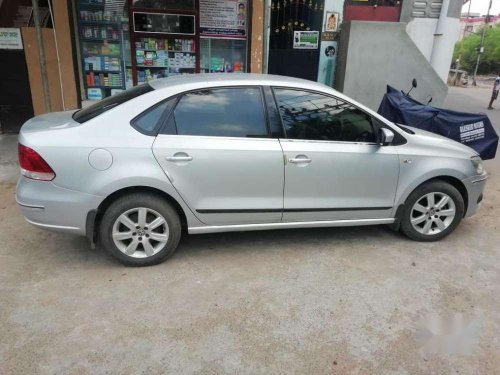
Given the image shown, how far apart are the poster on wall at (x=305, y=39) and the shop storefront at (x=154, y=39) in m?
1.19

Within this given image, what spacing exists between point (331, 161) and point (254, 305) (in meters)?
1.45

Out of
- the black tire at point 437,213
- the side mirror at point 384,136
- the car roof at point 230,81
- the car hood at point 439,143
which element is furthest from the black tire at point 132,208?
the car hood at point 439,143

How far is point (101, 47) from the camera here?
8.28 m

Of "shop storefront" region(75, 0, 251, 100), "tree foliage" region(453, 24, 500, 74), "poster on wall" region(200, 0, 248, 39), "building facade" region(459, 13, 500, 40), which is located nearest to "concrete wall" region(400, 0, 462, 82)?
"poster on wall" region(200, 0, 248, 39)

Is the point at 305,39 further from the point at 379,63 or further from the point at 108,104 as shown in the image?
the point at 108,104

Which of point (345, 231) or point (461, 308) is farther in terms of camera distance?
point (345, 231)

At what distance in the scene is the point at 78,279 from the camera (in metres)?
3.51

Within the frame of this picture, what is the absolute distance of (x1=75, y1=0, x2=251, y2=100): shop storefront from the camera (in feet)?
26.6

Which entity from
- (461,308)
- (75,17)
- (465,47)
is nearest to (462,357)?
(461,308)

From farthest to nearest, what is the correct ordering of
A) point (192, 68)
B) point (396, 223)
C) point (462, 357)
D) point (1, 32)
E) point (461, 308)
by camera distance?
point (192, 68)
point (1, 32)
point (396, 223)
point (461, 308)
point (462, 357)

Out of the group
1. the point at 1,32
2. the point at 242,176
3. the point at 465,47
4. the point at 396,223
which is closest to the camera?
the point at 242,176

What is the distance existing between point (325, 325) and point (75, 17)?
292 inches

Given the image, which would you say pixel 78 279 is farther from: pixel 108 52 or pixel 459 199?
pixel 108 52

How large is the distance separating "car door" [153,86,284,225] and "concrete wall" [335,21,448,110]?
5800 millimetres
